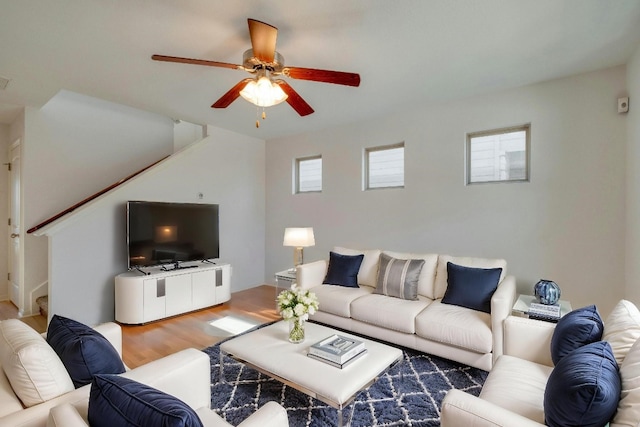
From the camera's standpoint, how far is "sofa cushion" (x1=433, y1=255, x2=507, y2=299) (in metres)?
3.07

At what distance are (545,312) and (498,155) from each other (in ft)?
6.11

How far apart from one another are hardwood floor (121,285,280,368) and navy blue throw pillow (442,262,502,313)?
2182 millimetres

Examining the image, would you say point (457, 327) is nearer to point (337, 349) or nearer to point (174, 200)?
point (337, 349)

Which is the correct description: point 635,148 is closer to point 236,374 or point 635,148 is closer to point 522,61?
point 522,61

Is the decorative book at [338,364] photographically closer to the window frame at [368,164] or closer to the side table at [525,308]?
the side table at [525,308]

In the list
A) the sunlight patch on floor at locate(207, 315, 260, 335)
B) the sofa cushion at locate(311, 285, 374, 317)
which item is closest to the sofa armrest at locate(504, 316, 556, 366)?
the sofa cushion at locate(311, 285, 374, 317)

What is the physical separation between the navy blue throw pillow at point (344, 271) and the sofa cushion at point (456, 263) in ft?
2.95

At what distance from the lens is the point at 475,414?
1.25 metres

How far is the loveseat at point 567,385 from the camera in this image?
42.8 inches

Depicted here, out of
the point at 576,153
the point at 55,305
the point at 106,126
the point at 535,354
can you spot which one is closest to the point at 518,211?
the point at 576,153

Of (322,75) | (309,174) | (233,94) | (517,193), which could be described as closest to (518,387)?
(322,75)

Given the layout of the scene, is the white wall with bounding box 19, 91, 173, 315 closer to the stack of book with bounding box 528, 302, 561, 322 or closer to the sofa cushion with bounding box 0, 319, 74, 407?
the sofa cushion with bounding box 0, 319, 74, 407

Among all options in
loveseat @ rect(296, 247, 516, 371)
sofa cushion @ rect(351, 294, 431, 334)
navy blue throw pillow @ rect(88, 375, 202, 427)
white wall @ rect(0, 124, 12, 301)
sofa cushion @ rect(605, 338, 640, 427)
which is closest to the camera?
navy blue throw pillow @ rect(88, 375, 202, 427)

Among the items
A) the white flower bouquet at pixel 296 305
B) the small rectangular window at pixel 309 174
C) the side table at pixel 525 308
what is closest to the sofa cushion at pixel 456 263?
the side table at pixel 525 308
